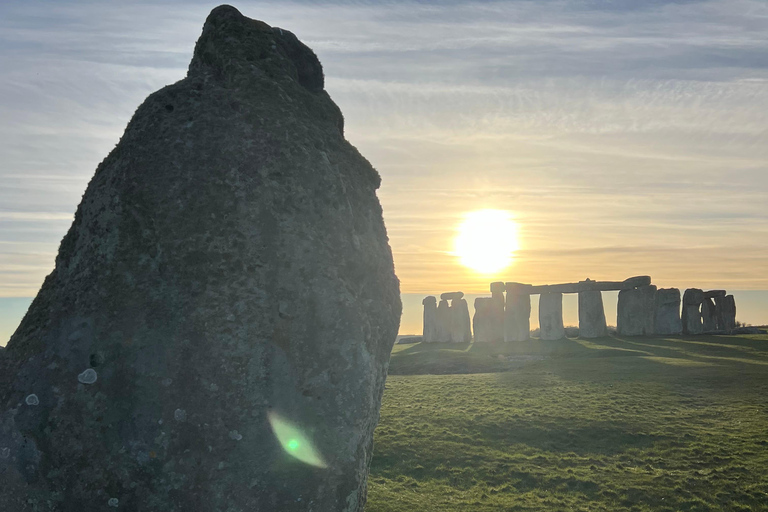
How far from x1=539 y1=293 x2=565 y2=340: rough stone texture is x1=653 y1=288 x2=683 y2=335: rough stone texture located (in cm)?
552

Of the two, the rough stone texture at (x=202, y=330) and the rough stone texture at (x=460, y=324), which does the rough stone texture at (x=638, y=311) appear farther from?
the rough stone texture at (x=202, y=330)

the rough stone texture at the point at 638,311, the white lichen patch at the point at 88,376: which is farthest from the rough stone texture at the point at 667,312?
the white lichen patch at the point at 88,376

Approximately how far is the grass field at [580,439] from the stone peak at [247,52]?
8.26 meters

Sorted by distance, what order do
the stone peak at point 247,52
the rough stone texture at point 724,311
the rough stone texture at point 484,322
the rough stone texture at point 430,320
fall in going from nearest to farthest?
the stone peak at point 247,52
the rough stone texture at point 724,311
the rough stone texture at point 484,322
the rough stone texture at point 430,320

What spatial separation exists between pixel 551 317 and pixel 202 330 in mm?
36290

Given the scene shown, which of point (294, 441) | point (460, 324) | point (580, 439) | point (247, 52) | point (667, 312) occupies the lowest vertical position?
point (580, 439)

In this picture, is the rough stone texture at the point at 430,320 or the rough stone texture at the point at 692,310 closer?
the rough stone texture at the point at 692,310

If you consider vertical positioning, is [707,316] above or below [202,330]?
above

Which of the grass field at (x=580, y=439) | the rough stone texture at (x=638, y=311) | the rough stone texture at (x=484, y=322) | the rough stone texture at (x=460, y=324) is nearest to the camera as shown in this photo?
the grass field at (x=580, y=439)

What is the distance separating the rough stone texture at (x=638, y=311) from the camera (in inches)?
1513

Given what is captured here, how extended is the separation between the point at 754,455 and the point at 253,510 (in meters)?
12.8

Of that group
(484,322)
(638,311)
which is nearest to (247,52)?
(638,311)

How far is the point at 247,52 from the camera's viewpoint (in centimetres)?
704

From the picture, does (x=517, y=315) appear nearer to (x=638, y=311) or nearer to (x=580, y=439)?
(x=638, y=311)
